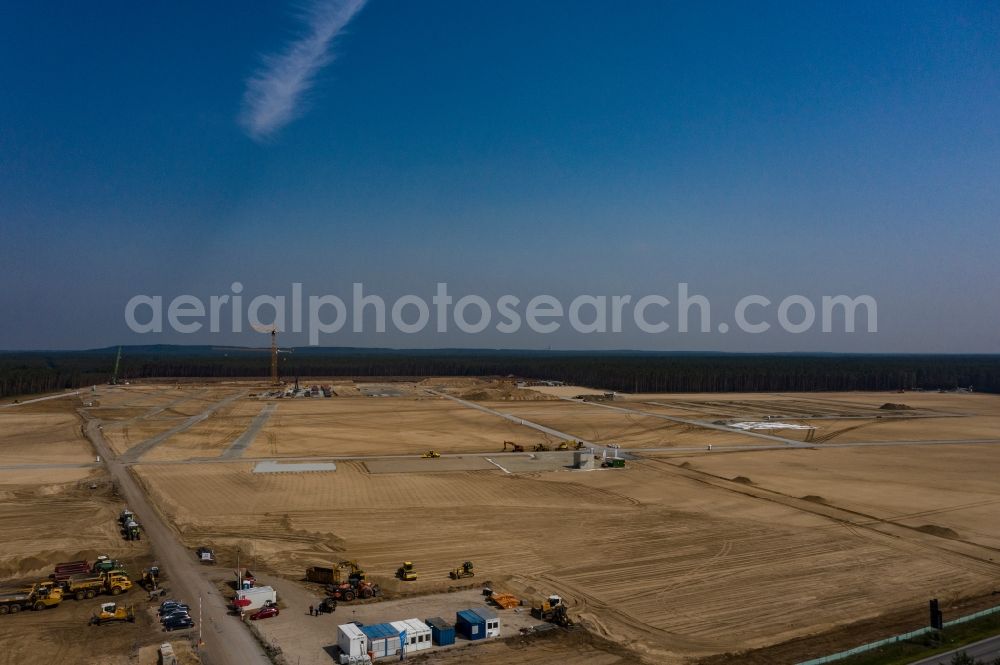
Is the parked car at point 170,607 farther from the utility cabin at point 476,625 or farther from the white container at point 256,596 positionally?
the utility cabin at point 476,625

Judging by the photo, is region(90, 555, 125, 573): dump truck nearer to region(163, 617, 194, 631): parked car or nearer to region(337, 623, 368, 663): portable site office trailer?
region(163, 617, 194, 631): parked car

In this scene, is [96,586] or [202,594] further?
[202,594]

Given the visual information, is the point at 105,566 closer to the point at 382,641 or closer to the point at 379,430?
the point at 382,641

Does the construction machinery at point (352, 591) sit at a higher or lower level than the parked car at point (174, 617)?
lower

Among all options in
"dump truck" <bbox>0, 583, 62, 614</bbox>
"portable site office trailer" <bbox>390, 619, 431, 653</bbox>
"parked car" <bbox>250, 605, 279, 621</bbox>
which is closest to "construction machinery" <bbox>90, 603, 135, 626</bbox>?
"dump truck" <bbox>0, 583, 62, 614</bbox>

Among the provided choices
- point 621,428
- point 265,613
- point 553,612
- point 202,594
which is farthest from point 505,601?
point 621,428

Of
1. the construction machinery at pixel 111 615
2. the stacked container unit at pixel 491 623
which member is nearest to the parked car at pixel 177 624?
the construction machinery at pixel 111 615

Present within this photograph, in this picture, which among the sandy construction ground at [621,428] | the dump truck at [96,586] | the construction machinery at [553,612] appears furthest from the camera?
the sandy construction ground at [621,428]

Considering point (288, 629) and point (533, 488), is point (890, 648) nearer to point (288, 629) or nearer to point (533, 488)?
point (288, 629)
